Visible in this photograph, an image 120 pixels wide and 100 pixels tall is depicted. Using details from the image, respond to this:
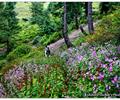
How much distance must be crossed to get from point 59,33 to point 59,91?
1643cm

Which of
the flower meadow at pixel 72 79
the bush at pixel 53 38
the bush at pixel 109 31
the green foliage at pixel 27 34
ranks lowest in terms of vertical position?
the green foliage at pixel 27 34

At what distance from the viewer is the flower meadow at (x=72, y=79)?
31.5ft

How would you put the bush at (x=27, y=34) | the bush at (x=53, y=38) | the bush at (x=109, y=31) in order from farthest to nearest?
1. the bush at (x=27, y=34)
2. the bush at (x=53, y=38)
3. the bush at (x=109, y=31)

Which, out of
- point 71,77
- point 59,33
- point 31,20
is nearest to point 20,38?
point 59,33

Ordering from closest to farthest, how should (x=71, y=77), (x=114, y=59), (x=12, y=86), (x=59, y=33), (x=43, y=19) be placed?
(x=114, y=59) < (x=71, y=77) < (x=12, y=86) < (x=59, y=33) < (x=43, y=19)

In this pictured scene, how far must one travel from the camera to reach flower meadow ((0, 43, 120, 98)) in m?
9.59

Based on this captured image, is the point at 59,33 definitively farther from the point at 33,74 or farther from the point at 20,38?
the point at 33,74

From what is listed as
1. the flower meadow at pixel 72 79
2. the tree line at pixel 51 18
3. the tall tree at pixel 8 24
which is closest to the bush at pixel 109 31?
the flower meadow at pixel 72 79

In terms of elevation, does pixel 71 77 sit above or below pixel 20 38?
above

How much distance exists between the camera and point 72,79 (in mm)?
10844

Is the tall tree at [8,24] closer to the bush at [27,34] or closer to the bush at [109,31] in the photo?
the bush at [27,34]

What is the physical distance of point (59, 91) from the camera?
10531mm

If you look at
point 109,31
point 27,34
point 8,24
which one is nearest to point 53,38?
point 27,34

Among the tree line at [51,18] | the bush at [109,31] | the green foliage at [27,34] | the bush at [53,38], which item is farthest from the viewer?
the green foliage at [27,34]
